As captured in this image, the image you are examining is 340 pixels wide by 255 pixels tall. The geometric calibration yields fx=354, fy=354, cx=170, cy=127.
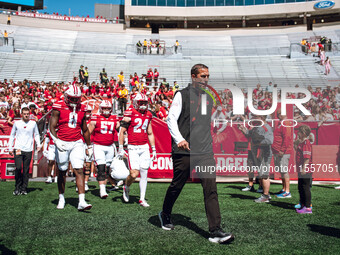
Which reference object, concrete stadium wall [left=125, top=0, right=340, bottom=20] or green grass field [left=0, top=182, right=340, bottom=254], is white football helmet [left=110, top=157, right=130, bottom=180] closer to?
green grass field [left=0, top=182, right=340, bottom=254]

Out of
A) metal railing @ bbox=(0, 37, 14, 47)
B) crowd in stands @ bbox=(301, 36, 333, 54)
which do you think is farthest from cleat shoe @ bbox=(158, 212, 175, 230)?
metal railing @ bbox=(0, 37, 14, 47)

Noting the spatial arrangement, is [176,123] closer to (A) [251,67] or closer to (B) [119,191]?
(B) [119,191]

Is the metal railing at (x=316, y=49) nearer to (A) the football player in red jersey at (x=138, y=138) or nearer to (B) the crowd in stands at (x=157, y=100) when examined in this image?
(B) the crowd in stands at (x=157, y=100)

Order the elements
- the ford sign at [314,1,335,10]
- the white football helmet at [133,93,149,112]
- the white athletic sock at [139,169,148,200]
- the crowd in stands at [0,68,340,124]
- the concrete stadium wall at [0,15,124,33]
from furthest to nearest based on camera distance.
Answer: the ford sign at [314,1,335,10], the concrete stadium wall at [0,15,124,33], the crowd in stands at [0,68,340,124], the white football helmet at [133,93,149,112], the white athletic sock at [139,169,148,200]

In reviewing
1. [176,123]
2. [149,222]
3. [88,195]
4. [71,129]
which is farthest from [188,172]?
[88,195]

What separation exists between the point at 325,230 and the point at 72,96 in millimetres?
4679

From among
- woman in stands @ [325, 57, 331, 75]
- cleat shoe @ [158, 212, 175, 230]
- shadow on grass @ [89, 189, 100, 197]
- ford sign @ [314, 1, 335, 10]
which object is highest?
ford sign @ [314, 1, 335, 10]

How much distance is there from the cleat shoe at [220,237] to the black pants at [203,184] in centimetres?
6

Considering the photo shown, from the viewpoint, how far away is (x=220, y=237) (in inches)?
171

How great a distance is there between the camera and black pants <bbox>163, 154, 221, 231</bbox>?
177 inches

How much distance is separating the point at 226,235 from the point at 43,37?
39.5m

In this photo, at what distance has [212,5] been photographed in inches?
1788

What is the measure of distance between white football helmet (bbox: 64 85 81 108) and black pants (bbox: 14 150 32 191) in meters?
2.87

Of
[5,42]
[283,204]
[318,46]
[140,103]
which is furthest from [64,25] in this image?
[283,204]
